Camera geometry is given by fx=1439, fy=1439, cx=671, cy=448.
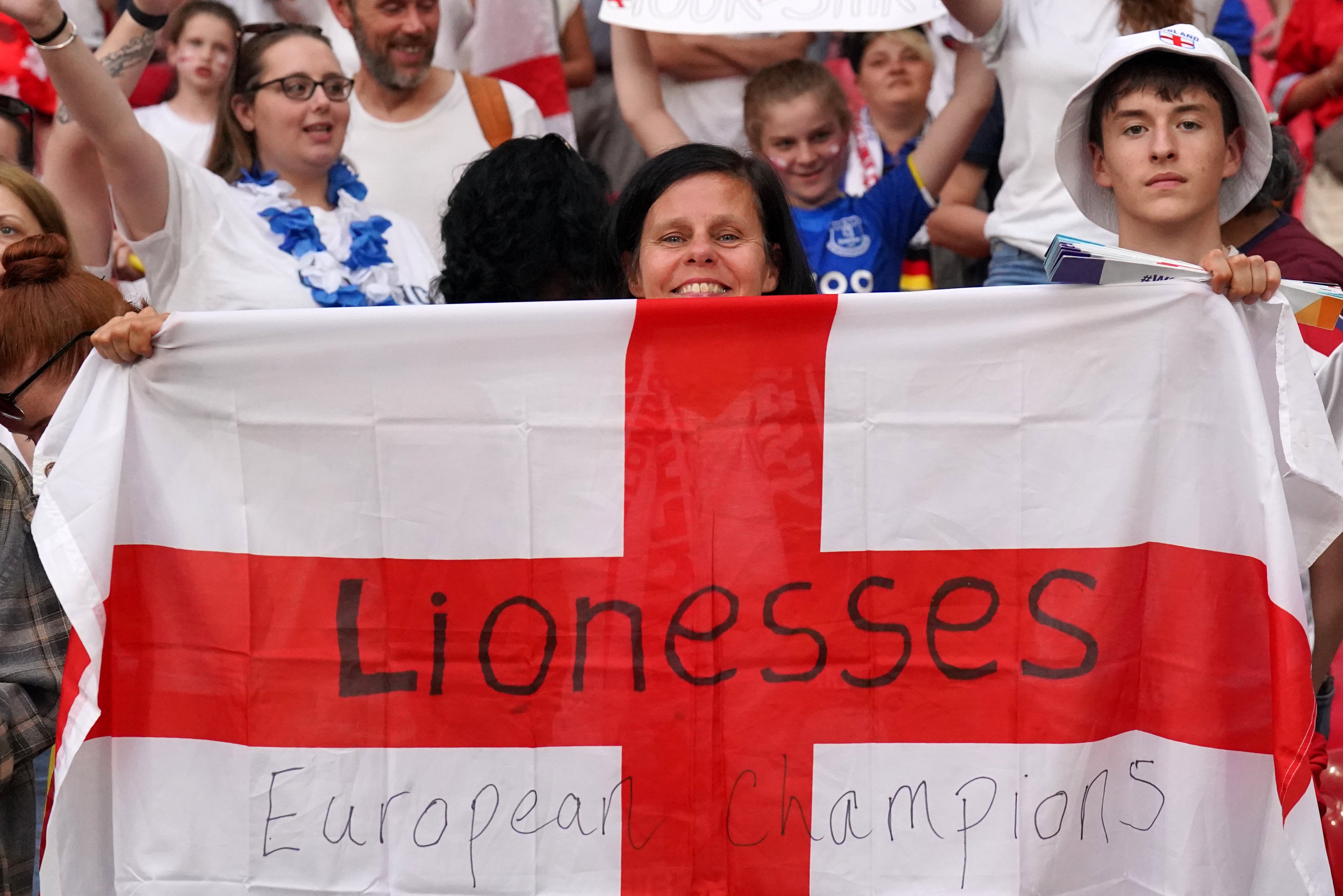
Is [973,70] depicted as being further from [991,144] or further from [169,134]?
[169,134]

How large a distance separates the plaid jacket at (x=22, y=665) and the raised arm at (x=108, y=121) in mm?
1057

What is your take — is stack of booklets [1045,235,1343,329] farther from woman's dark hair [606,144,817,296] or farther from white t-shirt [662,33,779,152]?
white t-shirt [662,33,779,152]

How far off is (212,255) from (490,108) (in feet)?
3.36

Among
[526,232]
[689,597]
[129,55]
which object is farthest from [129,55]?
[689,597]

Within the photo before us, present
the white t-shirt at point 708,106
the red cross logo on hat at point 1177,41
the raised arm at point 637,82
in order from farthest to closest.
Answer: the white t-shirt at point 708,106
the raised arm at point 637,82
the red cross logo on hat at point 1177,41

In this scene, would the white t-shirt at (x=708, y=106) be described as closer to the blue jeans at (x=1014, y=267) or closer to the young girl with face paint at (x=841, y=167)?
the young girl with face paint at (x=841, y=167)

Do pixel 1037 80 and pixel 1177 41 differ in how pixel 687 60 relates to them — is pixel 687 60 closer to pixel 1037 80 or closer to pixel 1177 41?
pixel 1037 80

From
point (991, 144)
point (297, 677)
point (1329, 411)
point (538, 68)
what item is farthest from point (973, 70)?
point (297, 677)

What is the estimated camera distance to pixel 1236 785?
215 cm

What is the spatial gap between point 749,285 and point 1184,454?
799 millimetres

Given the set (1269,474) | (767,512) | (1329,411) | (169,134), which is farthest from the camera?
(169,134)

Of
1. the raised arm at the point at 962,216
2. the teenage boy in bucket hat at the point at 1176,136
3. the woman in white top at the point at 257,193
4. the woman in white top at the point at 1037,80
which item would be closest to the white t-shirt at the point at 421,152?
the woman in white top at the point at 257,193

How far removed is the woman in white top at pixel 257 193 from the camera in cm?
310

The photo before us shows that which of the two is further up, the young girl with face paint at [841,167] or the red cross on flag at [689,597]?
the young girl with face paint at [841,167]
